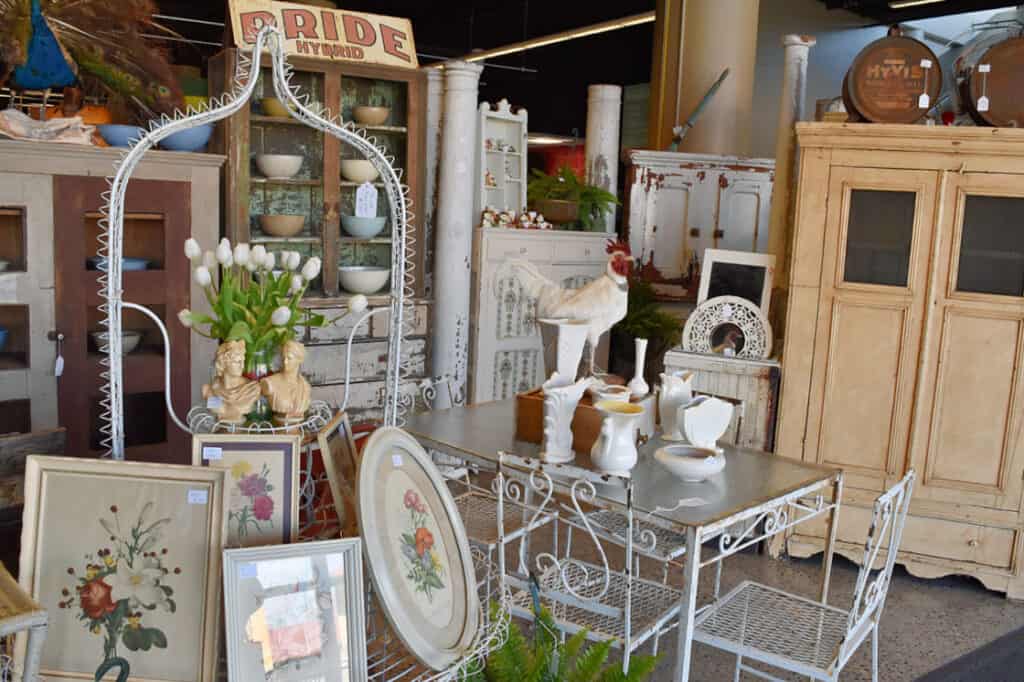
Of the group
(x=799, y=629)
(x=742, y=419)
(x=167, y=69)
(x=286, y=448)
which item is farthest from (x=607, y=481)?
(x=167, y=69)

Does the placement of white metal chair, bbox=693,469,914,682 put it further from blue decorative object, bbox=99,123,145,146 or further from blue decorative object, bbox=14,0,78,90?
blue decorative object, bbox=14,0,78,90

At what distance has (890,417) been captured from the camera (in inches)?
150

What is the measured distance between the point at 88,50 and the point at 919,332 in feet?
11.9

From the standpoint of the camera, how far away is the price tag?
4.61 metres

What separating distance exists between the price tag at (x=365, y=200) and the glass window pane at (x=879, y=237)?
2302mm

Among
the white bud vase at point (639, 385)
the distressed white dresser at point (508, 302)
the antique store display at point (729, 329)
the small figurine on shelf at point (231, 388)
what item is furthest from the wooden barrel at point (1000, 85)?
the small figurine on shelf at point (231, 388)

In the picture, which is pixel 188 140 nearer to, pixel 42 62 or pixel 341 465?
pixel 42 62

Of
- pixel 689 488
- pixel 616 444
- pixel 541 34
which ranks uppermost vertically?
pixel 541 34

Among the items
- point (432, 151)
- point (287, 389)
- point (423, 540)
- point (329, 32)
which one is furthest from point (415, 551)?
point (432, 151)

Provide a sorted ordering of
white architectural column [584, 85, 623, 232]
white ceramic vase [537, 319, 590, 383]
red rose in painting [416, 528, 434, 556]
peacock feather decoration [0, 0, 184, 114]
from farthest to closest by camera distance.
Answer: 1. white architectural column [584, 85, 623, 232]
2. peacock feather decoration [0, 0, 184, 114]
3. white ceramic vase [537, 319, 590, 383]
4. red rose in painting [416, 528, 434, 556]

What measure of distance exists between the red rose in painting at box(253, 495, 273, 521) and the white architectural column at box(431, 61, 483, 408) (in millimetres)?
3005

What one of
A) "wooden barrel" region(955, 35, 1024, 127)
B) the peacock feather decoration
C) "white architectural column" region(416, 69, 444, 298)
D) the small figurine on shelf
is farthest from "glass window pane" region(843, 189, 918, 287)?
the peacock feather decoration

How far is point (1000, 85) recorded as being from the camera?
12.0ft

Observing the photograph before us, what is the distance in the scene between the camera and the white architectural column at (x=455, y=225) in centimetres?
475
